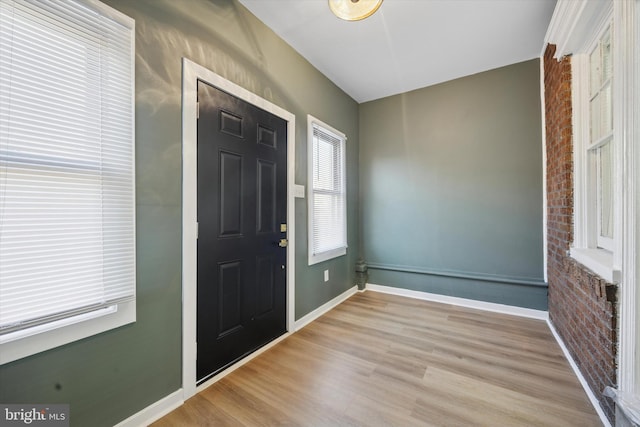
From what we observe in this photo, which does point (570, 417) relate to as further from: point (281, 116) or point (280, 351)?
point (281, 116)

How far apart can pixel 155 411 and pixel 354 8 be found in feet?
8.71

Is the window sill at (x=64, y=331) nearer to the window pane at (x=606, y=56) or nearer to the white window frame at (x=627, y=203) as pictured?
the white window frame at (x=627, y=203)

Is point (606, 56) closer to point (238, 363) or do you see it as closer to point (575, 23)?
point (575, 23)

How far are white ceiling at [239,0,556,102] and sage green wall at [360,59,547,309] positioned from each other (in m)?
0.35

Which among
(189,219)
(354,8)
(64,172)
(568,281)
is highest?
(354,8)

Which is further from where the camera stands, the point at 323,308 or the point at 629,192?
the point at 323,308

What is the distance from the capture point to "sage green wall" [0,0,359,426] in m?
1.15

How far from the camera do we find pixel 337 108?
10.9ft

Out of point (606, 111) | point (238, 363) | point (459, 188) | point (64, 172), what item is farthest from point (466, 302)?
point (64, 172)

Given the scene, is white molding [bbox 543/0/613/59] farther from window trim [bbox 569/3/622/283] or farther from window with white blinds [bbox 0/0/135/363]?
window with white blinds [bbox 0/0/135/363]

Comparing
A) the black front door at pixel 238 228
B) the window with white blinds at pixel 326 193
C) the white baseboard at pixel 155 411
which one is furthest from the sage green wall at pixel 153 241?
the window with white blinds at pixel 326 193

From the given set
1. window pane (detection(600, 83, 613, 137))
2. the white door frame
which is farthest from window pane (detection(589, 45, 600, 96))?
the white door frame

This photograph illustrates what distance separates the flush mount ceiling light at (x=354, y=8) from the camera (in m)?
1.47

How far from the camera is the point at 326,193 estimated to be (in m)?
3.07
